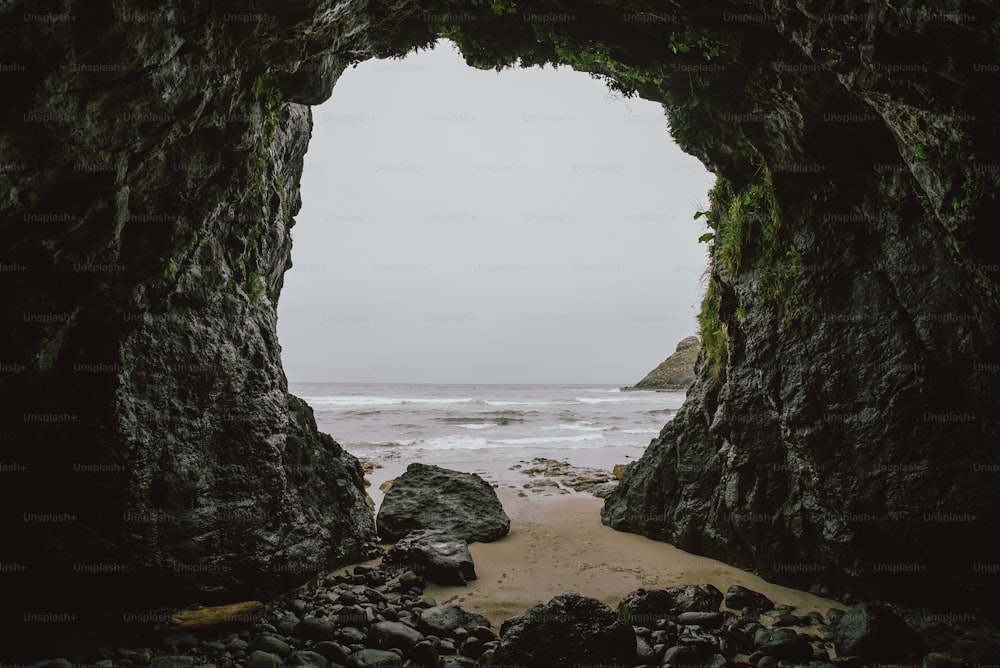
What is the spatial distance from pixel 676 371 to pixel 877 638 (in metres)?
54.5

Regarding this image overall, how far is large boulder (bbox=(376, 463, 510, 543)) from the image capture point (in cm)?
765

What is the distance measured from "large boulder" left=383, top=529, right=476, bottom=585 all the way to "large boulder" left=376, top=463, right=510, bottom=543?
2.89 feet

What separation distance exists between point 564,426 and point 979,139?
21003 mm

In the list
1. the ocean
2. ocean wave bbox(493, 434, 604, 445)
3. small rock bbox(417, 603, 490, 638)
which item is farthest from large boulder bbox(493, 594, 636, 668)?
ocean wave bbox(493, 434, 604, 445)

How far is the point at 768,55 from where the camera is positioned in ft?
17.9

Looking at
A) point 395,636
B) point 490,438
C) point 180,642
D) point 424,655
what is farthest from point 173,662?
point 490,438

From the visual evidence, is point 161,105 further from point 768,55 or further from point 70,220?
point 768,55

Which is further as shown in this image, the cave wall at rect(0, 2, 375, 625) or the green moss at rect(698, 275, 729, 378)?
the green moss at rect(698, 275, 729, 378)

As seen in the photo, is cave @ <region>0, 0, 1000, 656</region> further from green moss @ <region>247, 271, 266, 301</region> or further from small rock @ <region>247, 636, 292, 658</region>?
small rock @ <region>247, 636, 292, 658</region>

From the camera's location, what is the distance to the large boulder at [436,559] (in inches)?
234

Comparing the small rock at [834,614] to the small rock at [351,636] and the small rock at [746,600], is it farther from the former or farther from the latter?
the small rock at [351,636]

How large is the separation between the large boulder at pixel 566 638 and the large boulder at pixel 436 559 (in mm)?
1890

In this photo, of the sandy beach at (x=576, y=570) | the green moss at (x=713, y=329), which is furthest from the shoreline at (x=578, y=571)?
the green moss at (x=713, y=329)

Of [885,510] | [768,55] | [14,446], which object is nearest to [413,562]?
[14,446]
